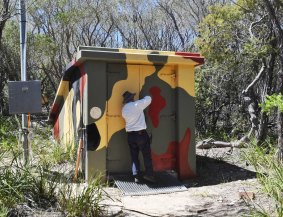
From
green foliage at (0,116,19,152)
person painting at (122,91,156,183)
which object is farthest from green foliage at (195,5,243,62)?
green foliage at (0,116,19,152)

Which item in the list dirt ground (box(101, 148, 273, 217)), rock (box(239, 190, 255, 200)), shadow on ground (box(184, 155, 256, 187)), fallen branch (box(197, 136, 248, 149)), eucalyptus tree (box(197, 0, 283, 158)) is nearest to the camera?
dirt ground (box(101, 148, 273, 217))

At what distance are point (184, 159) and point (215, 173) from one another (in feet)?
3.03

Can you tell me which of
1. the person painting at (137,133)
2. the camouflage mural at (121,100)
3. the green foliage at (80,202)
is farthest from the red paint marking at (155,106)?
the green foliage at (80,202)

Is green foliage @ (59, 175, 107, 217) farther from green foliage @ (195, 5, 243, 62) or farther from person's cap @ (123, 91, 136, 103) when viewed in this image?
green foliage @ (195, 5, 243, 62)

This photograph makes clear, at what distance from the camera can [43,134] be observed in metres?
13.9

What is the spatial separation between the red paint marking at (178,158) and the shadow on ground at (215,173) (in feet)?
0.75

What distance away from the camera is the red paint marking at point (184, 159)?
9000 millimetres

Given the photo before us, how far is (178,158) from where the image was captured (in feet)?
29.6

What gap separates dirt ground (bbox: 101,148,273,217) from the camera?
651cm

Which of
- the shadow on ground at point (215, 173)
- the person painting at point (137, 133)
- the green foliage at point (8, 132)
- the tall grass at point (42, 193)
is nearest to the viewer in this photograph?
the tall grass at point (42, 193)

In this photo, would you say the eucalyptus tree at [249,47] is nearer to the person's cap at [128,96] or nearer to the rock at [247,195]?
the person's cap at [128,96]

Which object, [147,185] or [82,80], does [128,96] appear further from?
[147,185]

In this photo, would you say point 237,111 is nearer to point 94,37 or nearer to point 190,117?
point 190,117

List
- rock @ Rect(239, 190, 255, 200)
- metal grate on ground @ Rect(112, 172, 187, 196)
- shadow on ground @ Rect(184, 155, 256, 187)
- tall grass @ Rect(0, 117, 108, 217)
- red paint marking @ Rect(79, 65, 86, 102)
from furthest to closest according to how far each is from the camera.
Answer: shadow on ground @ Rect(184, 155, 256, 187)
red paint marking @ Rect(79, 65, 86, 102)
metal grate on ground @ Rect(112, 172, 187, 196)
rock @ Rect(239, 190, 255, 200)
tall grass @ Rect(0, 117, 108, 217)
